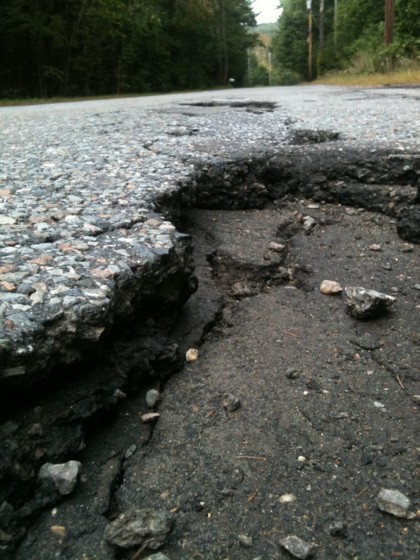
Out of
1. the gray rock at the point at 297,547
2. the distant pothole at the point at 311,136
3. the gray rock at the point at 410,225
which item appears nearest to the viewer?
the gray rock at the point at 297,547

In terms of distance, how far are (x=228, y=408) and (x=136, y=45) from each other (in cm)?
2006

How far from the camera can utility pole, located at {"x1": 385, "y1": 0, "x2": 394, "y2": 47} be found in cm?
1281

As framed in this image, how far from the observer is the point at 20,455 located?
46.5 inches

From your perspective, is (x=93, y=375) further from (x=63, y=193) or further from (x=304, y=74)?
(x=304, y=74)

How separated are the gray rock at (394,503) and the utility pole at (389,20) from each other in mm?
14718

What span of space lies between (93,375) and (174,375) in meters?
0.33

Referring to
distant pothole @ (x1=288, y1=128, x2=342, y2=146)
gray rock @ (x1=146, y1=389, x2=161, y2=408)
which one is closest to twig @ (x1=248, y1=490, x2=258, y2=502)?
gray rock @ (x1=146, y1=389, x2=161, y2=408)

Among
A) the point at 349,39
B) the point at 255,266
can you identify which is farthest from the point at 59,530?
the point at 349,39

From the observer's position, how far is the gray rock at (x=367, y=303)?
1890 millimetres

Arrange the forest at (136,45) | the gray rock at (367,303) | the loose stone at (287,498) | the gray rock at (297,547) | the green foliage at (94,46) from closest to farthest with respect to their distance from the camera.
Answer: the gray rock at (297,547), the loose stone at (287,498), the gray rock at (367,303), the forest at (136,45), the green foliage at (94,46)

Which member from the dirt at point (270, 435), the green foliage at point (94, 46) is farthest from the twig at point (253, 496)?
the green foliage at point (94, 46)

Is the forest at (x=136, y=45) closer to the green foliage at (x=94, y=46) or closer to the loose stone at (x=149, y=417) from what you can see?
the green foliage at (x=94, y=46)

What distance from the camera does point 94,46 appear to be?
658 inches

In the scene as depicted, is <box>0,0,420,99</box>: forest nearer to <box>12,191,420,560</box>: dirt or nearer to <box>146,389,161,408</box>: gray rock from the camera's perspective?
<box>12,191,420,560</box>: dirt
